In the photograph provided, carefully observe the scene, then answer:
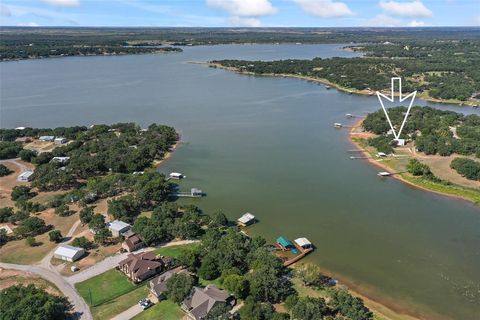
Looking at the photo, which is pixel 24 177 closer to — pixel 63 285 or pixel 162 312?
pixel 63 285

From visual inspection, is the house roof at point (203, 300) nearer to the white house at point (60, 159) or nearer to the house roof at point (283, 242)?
the house roof at point (283, 242)

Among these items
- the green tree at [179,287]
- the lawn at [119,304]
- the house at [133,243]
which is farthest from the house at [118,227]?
the green tree at [179,287]

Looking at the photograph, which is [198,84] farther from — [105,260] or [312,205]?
[105,260]

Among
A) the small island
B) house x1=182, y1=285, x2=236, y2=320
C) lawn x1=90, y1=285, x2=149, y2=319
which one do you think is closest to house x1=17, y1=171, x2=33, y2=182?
lawn x1=90, y1=285, x2=149, y2=319

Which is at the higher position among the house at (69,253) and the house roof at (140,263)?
the house roof at (140,263)

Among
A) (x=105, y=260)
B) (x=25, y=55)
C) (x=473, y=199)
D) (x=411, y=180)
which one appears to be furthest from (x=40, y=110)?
(x=25, y=55)
